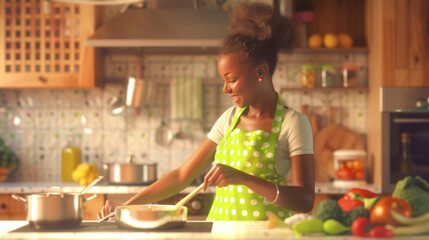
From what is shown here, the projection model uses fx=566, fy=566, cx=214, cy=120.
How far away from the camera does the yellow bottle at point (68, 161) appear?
12.1ft

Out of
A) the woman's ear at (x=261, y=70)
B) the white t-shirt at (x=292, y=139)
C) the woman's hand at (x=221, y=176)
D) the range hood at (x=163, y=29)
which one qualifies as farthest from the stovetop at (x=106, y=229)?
the range hood at (x=163, y=29)

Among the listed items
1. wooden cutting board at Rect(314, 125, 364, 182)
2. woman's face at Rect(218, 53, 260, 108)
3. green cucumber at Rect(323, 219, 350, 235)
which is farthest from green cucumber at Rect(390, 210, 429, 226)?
wooden cutting board at Rect(314, 125, 364, 182)

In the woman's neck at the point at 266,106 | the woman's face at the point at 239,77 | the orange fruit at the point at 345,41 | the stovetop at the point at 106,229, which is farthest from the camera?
the orange fruit at the point at 345,41

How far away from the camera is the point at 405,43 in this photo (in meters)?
3.31

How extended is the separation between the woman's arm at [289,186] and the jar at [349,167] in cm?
169

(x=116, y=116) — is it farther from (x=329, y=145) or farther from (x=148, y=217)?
(x=148, y=217)

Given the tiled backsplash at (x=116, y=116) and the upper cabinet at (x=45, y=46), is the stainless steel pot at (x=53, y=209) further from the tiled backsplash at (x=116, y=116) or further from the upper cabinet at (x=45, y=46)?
the tiled backsplash at (x=116, y=116)

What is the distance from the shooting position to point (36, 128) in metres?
3.87

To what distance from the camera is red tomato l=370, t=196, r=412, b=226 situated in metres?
1.33

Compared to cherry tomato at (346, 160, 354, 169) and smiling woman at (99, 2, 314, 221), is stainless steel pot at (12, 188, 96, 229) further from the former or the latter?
cherry tomato at (346, 160, 354, 169)

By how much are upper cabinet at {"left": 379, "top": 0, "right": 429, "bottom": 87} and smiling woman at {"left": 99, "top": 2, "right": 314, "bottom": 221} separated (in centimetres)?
160

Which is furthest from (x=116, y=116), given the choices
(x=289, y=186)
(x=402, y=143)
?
(x=289, y=186)

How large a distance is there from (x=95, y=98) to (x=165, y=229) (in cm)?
252

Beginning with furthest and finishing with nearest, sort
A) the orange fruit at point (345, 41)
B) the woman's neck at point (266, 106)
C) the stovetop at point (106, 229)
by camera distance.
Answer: the orange fruit at point (345, 41), the woman's neck at point (266, 106), the stovetop at point (106, 229)
